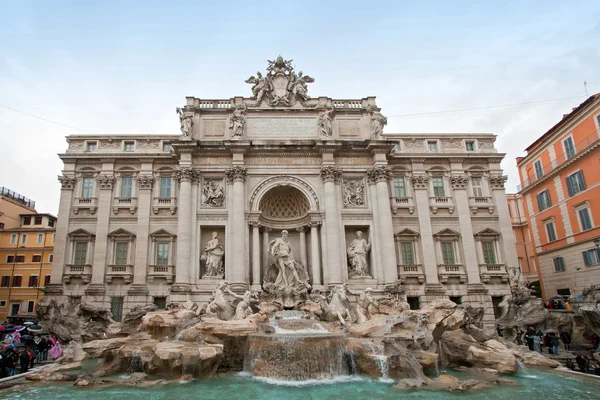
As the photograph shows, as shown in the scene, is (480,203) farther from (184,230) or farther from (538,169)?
(184,230)

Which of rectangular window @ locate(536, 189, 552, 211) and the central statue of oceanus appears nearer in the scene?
the central statue of oceanus

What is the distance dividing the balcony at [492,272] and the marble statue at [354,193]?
29.5ft

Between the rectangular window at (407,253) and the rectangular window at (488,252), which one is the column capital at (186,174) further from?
the rectangular window at (488,252)

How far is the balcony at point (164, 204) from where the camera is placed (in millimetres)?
25500

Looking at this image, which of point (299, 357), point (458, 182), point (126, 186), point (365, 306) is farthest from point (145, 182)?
point (458, 182)

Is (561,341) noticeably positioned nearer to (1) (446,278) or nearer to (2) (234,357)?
(1) (446,278)

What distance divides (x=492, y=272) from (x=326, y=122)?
14.7m

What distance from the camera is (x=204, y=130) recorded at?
2608cm

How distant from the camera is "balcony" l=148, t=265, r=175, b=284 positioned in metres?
24.1

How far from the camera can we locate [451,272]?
25391 mm

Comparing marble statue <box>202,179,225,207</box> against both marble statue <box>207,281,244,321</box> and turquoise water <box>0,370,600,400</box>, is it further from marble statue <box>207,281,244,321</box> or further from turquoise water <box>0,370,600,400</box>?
turquoise water <box>0,370,600,400</box>

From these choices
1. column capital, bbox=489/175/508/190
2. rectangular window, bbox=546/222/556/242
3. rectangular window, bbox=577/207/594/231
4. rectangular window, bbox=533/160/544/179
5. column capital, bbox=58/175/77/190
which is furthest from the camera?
rectangular window, bbox=533/160/544/179

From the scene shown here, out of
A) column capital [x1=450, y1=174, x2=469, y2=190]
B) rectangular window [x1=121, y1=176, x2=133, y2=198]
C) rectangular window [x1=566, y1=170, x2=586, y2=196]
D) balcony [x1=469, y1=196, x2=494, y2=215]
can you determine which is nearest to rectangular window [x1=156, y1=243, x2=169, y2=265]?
rectangular window [x1=121, y1=176, x2=133, y2=198]

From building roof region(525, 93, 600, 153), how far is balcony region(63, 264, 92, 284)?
34.0 metres
